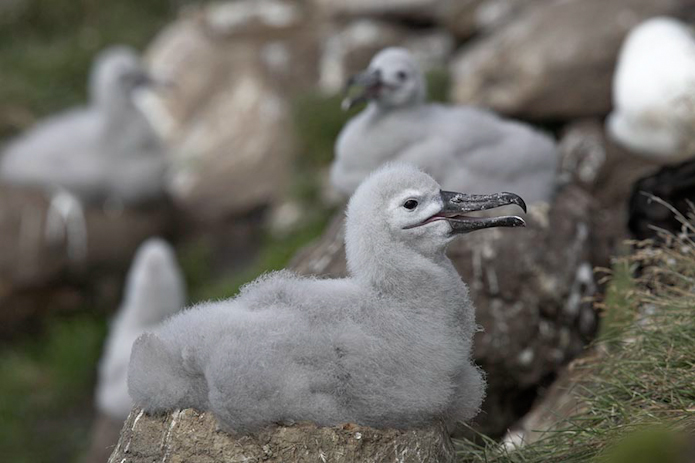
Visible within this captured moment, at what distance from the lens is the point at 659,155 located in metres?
6.19

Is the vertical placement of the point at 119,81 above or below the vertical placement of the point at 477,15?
above

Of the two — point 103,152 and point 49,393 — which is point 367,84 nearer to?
point 103,152

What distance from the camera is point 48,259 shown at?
32.4 ft

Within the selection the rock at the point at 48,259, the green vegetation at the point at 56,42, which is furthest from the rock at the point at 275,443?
the green vegetation at the point at 56,42

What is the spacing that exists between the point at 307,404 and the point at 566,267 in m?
2.52

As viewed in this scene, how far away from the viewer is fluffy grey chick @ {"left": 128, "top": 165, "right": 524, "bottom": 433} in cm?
307

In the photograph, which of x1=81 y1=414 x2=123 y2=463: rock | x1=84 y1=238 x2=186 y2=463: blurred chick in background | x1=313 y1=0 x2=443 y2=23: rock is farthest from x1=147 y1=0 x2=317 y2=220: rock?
x1=81 y1=414 x2=123 y2=463: rock

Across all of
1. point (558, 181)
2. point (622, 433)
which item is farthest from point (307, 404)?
point (558, 181)

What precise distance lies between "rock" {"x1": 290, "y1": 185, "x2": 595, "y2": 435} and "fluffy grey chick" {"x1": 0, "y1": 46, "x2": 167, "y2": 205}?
518 cm

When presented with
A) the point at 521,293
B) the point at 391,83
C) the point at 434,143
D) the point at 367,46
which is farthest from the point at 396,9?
Result: the point at 521,293

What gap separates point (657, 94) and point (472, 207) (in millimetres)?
3117

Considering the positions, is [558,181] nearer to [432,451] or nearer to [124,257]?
[432,451]

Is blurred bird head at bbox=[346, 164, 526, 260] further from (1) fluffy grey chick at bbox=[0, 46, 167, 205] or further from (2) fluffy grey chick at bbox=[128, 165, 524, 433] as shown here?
(1) fluffy grey chick at bbox=[0, 46, 167, 205]

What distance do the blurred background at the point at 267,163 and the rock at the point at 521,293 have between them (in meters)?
0.01
